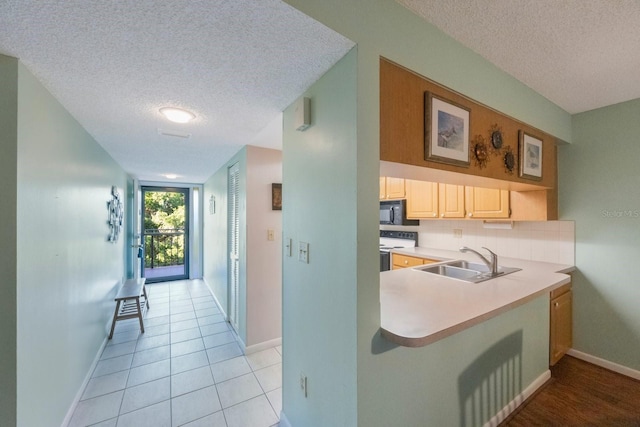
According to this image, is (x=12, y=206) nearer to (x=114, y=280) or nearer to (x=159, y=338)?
(x=159, y=338)

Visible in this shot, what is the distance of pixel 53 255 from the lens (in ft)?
4.97

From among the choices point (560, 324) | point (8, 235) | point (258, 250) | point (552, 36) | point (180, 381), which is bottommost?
point (180, 381)

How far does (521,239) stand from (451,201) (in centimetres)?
81

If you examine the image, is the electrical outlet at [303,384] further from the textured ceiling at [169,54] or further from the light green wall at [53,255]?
the textured ceiling at [169,54]

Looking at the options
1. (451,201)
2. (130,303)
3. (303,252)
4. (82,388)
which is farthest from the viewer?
(130,303)

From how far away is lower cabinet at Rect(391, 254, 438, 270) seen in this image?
2916 mm

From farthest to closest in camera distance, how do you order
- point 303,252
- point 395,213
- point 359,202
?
point 395,213
point 303,252
point 359,202

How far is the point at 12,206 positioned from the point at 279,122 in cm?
150

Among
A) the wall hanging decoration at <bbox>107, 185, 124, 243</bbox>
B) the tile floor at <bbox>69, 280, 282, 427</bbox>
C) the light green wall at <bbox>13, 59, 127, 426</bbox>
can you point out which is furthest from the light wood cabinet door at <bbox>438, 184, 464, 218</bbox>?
the wall hanging decoration at <bbox>107, 185, 124, 243</bbox>

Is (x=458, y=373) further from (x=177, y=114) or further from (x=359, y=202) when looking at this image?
(x=177, y=114)

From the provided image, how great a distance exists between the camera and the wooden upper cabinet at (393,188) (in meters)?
3.37

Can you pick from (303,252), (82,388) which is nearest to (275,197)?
(303,252)

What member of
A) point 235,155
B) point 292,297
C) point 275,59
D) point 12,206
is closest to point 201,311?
point 235,155

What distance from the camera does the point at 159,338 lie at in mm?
2893
